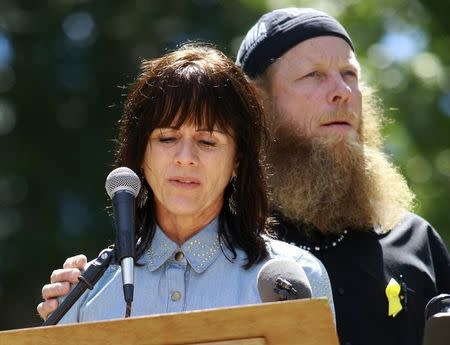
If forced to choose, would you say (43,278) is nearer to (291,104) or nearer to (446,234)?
(446,234)

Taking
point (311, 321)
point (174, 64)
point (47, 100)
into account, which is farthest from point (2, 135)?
point (311, 321)

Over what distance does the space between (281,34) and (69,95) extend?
657 centimetres

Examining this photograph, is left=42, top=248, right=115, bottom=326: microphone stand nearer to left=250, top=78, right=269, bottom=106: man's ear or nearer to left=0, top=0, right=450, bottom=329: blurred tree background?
left=250, top=78, right=269, bottom=106: man's ear

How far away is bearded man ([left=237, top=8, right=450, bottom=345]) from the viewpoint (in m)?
5.06

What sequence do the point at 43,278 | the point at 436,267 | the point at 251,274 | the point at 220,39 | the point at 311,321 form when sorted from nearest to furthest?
Answer: the point at 311,321
the point at 251,274
the point at 436,267
the point at 220,39
the point at 43,278

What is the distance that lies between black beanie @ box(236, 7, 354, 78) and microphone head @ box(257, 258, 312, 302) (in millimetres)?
2084

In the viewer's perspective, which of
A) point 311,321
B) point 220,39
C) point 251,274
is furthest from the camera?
point 220,39

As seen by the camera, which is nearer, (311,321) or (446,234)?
(311,321)

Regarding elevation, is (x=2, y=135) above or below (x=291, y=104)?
below

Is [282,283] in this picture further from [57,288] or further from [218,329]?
[57,288]

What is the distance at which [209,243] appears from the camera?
4289 millimetres

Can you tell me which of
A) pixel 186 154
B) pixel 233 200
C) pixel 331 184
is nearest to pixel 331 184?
pixel 331 184

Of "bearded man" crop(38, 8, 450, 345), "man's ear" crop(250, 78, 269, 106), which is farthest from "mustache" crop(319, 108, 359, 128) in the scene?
"man's ear" crop(250, 78, 269, 106)

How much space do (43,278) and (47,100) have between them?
1.61 metres
